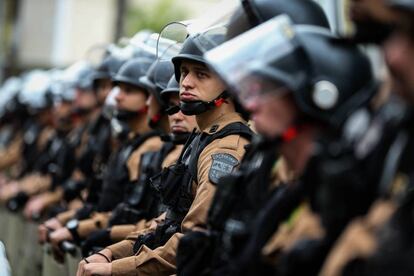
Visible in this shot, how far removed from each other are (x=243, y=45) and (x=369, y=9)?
76 centimetres

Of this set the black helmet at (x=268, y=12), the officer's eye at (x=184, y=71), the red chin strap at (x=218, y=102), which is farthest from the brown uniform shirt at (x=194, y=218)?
the black helmet at (x=268, y=12)

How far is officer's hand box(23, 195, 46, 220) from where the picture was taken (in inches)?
481

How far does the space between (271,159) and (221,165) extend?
1253mm

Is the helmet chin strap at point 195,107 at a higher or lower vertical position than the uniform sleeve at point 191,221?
higher

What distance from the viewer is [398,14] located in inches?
149

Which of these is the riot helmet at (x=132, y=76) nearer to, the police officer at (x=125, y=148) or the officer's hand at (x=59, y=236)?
the police officer at (x=125, y=148)

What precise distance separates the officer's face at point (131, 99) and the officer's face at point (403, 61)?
5307mm

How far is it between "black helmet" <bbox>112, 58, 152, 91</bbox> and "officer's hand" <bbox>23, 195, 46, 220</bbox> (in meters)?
3.58

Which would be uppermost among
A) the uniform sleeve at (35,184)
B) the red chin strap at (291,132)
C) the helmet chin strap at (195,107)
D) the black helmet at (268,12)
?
the red chin strap at (291,132)

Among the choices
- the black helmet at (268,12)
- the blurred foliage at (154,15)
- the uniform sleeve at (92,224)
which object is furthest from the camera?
the blurred foliage at (154,15)

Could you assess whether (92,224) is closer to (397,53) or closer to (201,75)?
(201,75)

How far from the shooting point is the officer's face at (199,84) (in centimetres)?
657

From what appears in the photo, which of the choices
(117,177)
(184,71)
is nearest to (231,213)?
(184,71)

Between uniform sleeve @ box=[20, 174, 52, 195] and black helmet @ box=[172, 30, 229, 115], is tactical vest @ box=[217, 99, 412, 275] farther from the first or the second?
uniform sleeve @ box=[20, 174, 52, 195]
